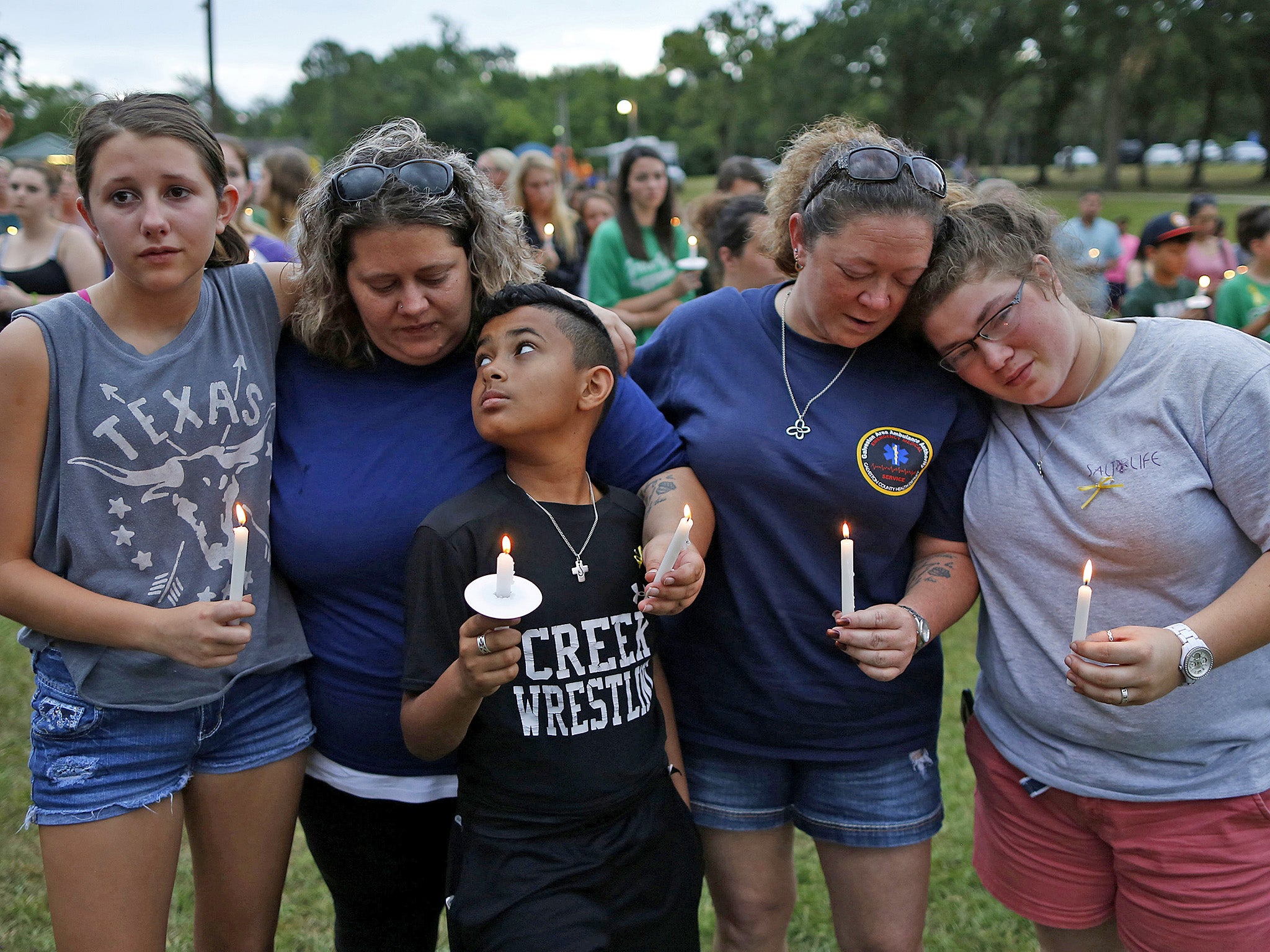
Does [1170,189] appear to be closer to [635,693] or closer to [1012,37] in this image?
[1012,37]

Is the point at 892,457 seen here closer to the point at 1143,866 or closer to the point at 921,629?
the point at 921,629

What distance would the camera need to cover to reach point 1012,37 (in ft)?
182

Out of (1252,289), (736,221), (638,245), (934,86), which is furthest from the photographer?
(934,86)

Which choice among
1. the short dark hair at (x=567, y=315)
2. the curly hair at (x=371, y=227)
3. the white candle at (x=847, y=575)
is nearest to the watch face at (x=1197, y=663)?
the white candle at (x=847, y=575)

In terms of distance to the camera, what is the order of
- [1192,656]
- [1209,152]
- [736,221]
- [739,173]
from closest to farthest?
[1192,656], [736,221], [739,173], [1209,152]

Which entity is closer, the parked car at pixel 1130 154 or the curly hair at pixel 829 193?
the curly hair at pixel 829 193

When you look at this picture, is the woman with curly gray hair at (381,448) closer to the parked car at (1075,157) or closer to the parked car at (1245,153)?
the parked car at (1245,153)

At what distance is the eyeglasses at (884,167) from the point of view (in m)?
2.33

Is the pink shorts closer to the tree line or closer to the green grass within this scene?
→ the green grass

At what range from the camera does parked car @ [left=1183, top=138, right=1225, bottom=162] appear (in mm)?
61081

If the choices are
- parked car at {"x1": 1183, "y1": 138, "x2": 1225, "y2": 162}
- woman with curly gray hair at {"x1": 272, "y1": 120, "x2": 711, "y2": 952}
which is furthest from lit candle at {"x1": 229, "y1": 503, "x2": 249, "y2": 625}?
parked car at {"x1": 1183, "y1": 138, "x2": 1225, "y2": 162}

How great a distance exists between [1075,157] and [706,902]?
7655 cm

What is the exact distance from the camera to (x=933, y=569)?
8.17 ft

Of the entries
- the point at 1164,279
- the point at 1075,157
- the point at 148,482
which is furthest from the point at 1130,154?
the point at 148,482
